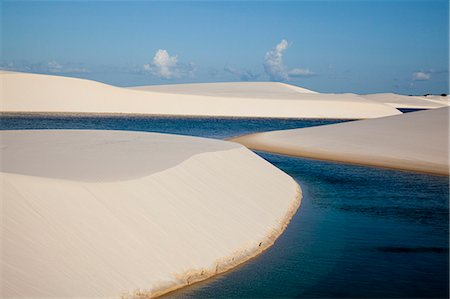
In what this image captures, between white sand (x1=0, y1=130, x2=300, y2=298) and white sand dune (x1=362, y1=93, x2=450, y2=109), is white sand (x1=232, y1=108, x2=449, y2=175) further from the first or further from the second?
white sand dune (x1=362, y1=93, x2=450, y2=109)

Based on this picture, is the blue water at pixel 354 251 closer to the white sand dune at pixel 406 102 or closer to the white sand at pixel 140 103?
the white sand at pixel 140 103

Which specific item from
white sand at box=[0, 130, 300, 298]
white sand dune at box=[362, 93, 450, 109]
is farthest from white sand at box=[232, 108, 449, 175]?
white sand dune at box=[362, 93, 450, 109]

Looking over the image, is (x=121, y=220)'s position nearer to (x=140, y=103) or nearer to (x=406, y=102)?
(x=140, y=103)

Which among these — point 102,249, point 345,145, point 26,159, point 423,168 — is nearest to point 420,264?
point 102,249

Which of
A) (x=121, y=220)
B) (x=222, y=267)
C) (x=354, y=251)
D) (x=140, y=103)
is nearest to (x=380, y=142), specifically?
(x=354, y=251)

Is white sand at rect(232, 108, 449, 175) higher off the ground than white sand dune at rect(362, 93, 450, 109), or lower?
lower

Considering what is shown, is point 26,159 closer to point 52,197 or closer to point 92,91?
point 52,197
